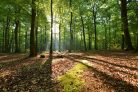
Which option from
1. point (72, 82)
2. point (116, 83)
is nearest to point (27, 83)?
Answer: point (72, 82)

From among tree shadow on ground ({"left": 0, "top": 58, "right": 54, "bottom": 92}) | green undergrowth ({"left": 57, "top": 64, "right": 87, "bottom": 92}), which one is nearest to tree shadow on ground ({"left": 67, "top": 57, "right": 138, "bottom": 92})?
green undergrowth ({"left": 57, "top": 64, "right": 87, "bottom": 92})

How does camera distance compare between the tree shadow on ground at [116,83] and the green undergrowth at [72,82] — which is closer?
the tree shadow on ground at [116,83]

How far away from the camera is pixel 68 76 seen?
10312mm

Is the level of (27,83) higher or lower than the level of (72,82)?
lower

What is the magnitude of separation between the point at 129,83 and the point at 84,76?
223cm

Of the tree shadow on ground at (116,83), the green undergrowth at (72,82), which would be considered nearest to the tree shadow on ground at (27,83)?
the green undergrowth at (72,82)

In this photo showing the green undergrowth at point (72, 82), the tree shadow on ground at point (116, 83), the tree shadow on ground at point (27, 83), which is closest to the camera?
the tree shadow on ground at point (116, 83)

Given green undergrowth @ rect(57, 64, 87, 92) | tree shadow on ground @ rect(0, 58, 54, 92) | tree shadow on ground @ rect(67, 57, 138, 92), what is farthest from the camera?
tree shadow on ground @ rect(0, 58, 54, 92)

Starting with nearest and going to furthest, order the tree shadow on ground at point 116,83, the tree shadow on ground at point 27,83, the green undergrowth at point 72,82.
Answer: the tree shadow on ground at point 116,83, the green undergrowth at point 72,82, the tree shadow on ground at point 27,83

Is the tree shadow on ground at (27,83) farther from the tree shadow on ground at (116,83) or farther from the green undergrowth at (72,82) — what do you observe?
the tree shadow on ground at (116,83)

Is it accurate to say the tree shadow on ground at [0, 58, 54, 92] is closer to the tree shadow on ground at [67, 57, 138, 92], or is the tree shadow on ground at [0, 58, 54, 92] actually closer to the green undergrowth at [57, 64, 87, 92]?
the green undergrowth at [57, 64, 87, 92]

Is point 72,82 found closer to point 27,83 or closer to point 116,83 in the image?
point 116,83

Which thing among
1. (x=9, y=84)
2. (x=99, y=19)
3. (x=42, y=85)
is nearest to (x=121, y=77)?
(x=42, y=85)

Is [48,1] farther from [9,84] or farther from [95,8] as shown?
[95,8]
